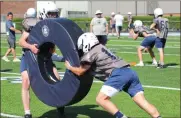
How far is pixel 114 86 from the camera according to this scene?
648cm

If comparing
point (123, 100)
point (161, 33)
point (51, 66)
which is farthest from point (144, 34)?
point (51, 66)

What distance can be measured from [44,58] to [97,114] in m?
1.44

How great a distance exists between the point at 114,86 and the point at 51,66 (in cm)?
174

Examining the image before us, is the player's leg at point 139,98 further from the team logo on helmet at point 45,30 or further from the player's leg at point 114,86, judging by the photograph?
the team logo on helmet at point 45,30

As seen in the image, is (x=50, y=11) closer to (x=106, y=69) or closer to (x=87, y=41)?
(x=87, y=41)

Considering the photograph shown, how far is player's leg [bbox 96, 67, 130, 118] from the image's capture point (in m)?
6.46

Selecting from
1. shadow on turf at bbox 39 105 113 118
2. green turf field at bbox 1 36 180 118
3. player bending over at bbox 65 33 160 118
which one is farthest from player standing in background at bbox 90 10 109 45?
player bending over at bbox 65 33 160 118

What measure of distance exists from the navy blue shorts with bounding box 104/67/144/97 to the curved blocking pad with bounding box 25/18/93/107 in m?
0.43

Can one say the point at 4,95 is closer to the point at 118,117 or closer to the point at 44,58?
the point at 44,58

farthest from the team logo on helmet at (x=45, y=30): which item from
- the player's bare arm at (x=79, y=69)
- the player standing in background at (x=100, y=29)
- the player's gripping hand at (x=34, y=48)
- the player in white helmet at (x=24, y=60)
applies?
the player standing in background at (x=100, y=29)

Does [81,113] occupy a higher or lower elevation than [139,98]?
lower

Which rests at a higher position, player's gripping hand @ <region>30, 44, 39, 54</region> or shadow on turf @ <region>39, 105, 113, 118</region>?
player's gripping hand @ <region>30, 44, 39, 54</region>

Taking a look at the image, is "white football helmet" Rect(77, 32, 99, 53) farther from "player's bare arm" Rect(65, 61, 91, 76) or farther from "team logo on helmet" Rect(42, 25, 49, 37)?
"team logo on helmet" Rect(42, 25, 49, 37)

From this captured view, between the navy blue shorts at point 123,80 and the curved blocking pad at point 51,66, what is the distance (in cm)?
43
